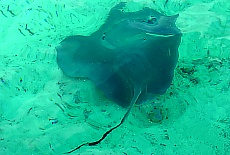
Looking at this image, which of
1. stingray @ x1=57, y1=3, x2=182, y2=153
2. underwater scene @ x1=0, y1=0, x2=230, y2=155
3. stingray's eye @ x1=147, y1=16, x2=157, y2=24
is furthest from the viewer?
stingray's eye @ x1=147, y1=16, x2=157, y2=24

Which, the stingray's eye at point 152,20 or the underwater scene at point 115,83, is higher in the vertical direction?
the stingray's eye at point 152,20

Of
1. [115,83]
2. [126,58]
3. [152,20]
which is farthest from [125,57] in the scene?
[152,20]

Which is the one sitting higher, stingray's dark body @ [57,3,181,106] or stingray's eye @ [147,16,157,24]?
stingray's eye @ [147,16,157,24]

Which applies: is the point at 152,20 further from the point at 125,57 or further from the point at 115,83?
the point at 115,83

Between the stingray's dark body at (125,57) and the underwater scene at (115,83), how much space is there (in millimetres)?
15

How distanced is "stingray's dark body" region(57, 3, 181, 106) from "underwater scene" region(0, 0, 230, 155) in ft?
0.05

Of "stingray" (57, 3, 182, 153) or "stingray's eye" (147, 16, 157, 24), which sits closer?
"stingray" (57, 3, 182, 153)

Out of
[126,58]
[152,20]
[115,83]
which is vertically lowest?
[115,83]

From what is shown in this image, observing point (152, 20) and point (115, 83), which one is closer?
point (115, 83)

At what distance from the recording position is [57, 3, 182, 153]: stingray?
3.47 meters

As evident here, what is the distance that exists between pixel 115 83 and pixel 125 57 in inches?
16.7

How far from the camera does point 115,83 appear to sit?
349 cm

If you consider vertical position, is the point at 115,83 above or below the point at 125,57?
below

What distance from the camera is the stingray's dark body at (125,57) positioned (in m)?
3.49
